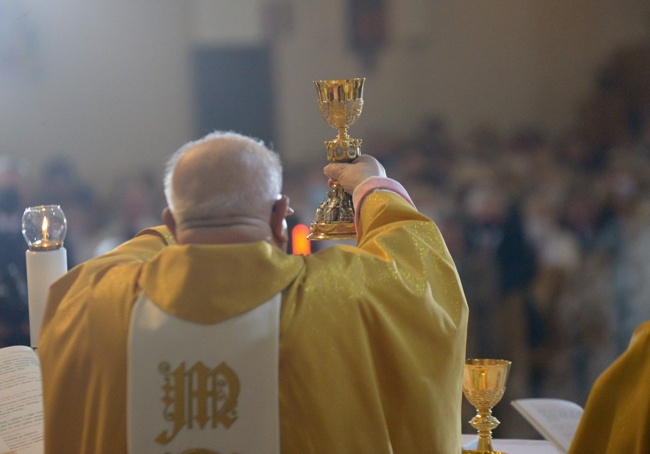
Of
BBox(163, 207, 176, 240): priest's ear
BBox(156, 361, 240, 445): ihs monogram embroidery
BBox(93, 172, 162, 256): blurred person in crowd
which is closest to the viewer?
BBox(156, 361, 240, 445): ihs monogram embroidery

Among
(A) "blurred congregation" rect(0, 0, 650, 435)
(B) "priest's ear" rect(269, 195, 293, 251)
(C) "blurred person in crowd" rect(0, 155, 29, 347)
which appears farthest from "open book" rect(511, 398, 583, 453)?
(C) "blurred person in crowd" rect(0, 155, 29, 347)

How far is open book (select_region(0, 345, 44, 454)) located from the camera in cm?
193

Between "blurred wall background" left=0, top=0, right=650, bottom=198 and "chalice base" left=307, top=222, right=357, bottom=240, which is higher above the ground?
"blurred wall background" left=0, top=0, right=650, bottom=198

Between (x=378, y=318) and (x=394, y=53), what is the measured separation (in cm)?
447

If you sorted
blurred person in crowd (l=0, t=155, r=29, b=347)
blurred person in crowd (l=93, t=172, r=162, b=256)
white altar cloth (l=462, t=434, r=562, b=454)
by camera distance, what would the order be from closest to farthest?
1. white altar cloth (l=462, t=434, r=562, b=454)
2. blurred person in crowd (l=0, t=155, r=29, b=347)
3. blurred person in crowd (l=93, t=172, r=162, b=256)

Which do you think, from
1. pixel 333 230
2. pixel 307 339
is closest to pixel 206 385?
pixel 307 339

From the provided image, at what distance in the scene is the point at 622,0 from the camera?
564 centimetres

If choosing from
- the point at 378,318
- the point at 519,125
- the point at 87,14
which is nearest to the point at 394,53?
the point at 519,125

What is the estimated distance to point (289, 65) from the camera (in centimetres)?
583

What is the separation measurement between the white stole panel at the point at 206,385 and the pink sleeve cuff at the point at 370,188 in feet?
1.43

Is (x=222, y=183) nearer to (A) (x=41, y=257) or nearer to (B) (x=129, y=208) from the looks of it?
(A) (x=41, y=257)

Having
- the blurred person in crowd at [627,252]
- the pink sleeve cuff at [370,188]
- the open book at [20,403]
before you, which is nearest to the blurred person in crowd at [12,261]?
the open book at [20,403]

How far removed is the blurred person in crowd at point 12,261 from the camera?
534 centimetres

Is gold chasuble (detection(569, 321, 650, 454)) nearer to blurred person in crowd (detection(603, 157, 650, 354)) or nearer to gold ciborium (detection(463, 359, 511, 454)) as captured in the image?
gold ciborium (detection(463, 359, 511, 454))
